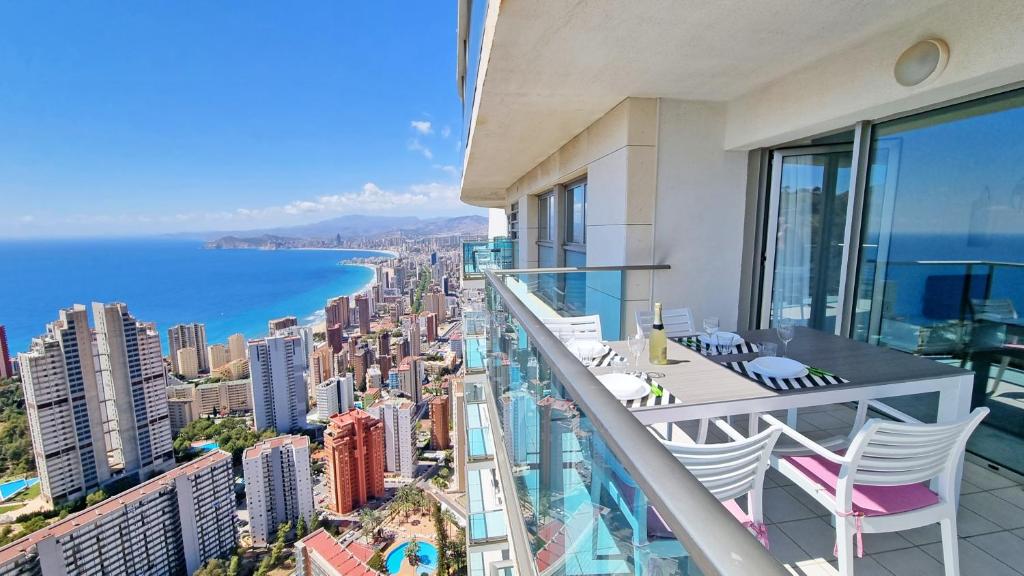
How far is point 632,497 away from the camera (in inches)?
25.2

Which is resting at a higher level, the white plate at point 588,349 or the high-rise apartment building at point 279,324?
the white plate at point 588,349

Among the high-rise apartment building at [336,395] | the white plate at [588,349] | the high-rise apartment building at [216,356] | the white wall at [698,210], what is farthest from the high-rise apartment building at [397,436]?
the white plate at [588,349]

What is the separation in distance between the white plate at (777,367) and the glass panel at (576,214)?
13.0 feet

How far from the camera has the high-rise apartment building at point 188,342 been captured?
24438mm

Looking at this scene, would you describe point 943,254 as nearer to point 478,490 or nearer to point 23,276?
point 478,490

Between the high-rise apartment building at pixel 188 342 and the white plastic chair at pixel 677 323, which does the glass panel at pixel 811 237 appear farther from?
the high-rise apartment building at pixel 188 342

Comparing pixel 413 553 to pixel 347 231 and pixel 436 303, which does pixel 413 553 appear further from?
pixel 347 231

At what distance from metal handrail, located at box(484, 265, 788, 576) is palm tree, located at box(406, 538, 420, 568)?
16.1m

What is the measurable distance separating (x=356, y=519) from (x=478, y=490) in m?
14.3

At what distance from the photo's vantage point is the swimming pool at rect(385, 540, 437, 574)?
13.7m

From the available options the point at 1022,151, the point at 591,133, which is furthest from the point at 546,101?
the point at 1022,151

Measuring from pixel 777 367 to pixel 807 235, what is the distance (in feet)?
7.90

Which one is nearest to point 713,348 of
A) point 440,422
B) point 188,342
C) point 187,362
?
point 440,422

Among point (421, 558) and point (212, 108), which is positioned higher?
point (212, 108)
